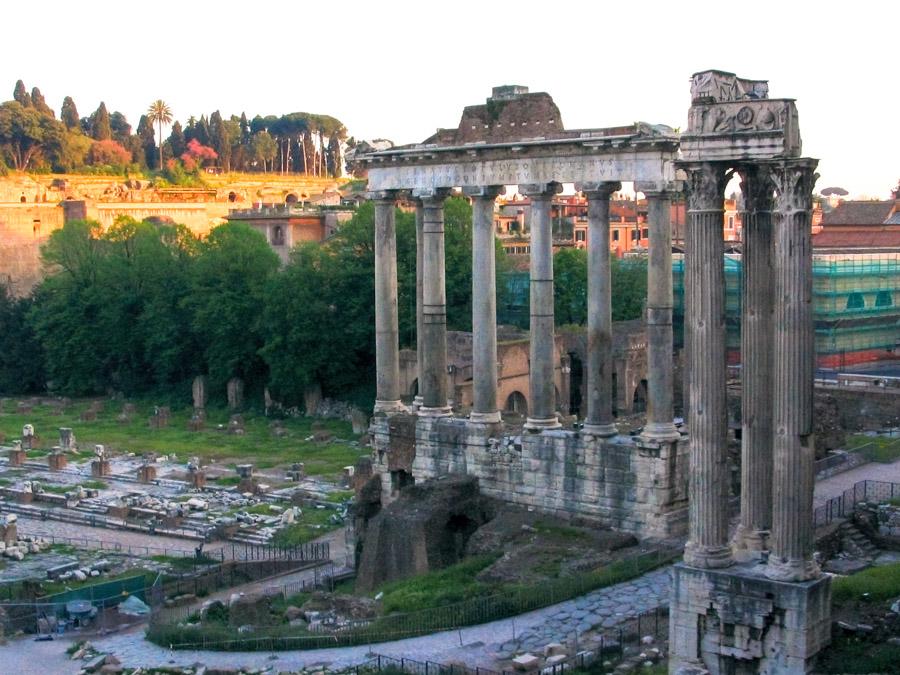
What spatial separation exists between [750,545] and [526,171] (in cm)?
988

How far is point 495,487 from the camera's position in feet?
79.8

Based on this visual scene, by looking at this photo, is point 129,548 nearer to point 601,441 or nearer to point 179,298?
point 601,441

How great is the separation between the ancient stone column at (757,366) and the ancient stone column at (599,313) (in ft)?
23.7

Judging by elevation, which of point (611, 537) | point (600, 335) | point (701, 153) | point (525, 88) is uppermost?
point (525, 88)

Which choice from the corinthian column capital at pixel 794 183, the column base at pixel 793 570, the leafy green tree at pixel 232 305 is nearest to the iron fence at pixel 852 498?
the column base at pixel 793 570

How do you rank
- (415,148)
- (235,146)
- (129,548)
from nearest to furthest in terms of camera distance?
1. (415,148)
2. (129,548)
3. (235,146)

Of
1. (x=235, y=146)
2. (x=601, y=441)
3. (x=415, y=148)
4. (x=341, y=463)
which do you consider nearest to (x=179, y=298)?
(x=341, y=463)

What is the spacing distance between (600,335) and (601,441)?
1869 mm

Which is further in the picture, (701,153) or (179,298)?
(179,298)

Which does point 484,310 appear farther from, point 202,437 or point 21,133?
point 21,133

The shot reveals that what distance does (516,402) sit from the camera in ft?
135

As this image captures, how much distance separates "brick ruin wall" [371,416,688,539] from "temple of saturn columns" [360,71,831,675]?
30mm

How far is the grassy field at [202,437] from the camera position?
4100cm

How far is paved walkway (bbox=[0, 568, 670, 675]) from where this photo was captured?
1833 centimetres
